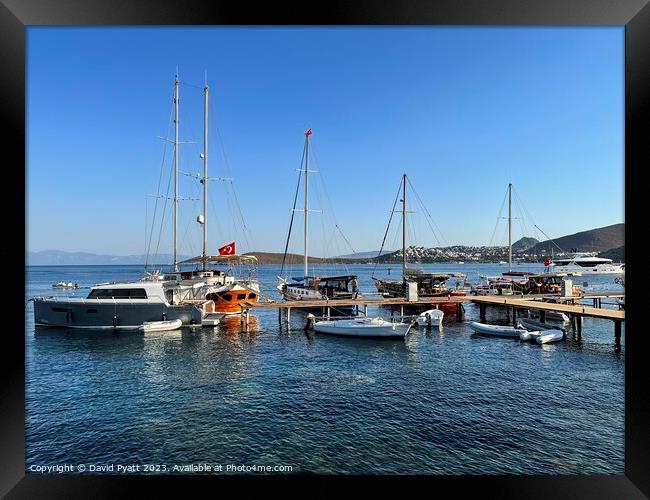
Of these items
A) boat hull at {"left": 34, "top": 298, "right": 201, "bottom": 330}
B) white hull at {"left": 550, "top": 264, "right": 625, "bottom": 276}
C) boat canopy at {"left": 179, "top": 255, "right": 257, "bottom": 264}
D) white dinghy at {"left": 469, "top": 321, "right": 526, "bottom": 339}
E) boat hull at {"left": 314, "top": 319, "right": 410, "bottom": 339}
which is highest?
boat canopy at {"left": 179, "top": 255, "right": 257, "bottom": 264}

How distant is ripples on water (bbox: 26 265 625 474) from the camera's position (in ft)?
15.4

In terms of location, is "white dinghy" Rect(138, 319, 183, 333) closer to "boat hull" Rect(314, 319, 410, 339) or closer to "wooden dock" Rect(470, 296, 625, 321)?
"boat hull" Rect(314, 319, 410, 339)

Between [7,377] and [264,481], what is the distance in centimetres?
230

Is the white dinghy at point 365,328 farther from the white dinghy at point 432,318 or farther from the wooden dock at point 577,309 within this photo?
Result: the wooden dock at point 577,309

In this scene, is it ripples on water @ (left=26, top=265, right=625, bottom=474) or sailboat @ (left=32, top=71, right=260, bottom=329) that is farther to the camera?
sailboat @ (left=32, top=71, right=260, bottom=329)

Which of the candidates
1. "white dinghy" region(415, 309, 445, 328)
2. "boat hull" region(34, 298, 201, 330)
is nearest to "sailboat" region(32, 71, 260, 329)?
"boat hull" region(34, 298, 201, 330)

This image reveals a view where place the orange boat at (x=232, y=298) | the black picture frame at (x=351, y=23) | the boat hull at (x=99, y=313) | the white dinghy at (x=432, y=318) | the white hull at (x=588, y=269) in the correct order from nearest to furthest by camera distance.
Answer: the black picture frame at (x=351, y=23) → the boat hull at (x=99, y=313) → the white dinghy at (x=432, y=318) → the orange boat at (x=232, y=298) → the white hull at (x=588, y=269)

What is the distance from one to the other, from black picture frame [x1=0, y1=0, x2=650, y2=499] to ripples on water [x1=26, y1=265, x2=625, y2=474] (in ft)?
6.33

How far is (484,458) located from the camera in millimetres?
4602

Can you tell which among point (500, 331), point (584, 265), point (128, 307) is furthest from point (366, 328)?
point (584, 265)

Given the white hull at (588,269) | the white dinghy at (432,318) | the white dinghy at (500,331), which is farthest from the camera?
the white hull at (588,269)

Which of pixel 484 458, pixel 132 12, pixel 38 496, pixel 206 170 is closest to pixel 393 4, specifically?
pixel 132 12

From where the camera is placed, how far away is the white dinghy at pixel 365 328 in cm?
1170

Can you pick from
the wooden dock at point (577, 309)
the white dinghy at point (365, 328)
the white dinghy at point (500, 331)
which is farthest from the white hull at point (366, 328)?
A: the wooden dock at point (577, 309)
